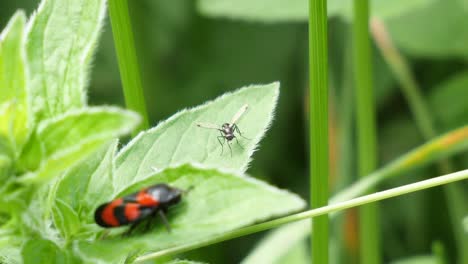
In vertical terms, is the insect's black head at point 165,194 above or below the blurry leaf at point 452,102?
below

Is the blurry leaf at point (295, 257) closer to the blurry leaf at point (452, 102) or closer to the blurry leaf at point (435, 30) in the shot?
the blurry leaf at point (452, 102)

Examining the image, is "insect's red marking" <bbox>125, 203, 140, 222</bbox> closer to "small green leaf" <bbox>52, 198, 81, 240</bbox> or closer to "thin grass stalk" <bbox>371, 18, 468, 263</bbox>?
"small green leaf" <bbox>52, 198, 81, 240</bbox>

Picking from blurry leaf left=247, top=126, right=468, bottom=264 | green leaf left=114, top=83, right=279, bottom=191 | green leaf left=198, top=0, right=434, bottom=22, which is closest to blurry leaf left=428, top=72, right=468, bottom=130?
green leaf left=198, top=0, right=434, bottom=22

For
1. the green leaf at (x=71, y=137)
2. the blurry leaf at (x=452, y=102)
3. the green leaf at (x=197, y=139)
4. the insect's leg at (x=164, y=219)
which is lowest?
the insect's leg at (x=164, y=219)

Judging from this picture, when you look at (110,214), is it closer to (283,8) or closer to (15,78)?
(15,78)

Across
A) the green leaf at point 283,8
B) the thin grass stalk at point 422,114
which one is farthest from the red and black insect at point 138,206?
the green leaf at point 283,8

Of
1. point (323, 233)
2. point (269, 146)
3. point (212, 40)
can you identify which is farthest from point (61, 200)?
point (212, 40)
